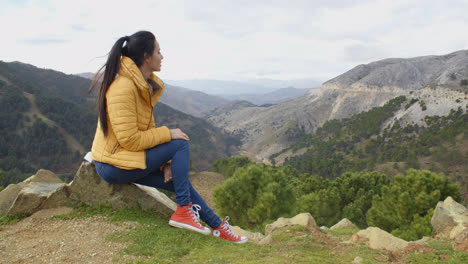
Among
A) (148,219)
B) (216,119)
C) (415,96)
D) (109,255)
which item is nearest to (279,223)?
(148,219)

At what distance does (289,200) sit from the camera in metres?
9.84

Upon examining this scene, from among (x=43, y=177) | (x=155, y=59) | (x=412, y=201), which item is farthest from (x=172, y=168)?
(x=412, y=201)

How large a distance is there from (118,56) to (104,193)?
2297mm

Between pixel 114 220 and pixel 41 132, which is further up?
pixel 114 220

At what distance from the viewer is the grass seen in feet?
10.9

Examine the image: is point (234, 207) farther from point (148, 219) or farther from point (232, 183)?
point (148, 219)

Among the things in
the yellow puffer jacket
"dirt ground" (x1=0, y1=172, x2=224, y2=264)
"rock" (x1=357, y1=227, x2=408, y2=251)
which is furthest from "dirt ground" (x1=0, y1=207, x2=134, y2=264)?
"rock" (x1=357, y1=227, x2=408, y2=251)

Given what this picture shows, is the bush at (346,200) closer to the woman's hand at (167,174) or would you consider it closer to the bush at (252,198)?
the bush at (252,198)

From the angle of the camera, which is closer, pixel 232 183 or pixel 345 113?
pixel 232 183

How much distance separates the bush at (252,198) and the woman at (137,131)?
5.49 metres

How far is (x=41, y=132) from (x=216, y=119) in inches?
4166

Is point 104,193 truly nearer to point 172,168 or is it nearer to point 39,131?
point 172,168

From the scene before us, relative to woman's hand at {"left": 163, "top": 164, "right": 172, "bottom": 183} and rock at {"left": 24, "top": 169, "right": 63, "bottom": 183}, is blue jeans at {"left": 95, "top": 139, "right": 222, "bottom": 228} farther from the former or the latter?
rock at {"left": 24, "top": 169, "right": 63, "bottom": 183}

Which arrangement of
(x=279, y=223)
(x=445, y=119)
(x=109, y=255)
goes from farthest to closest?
(x=445, y=119) → (x=279, y=223) → (x=109, y=255)
